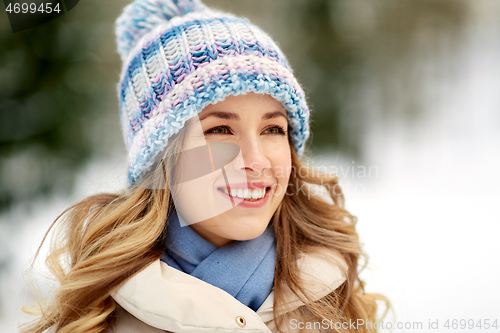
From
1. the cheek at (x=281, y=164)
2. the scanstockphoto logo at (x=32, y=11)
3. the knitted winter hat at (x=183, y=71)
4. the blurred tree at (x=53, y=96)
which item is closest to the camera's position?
the knitted winter hat at (x=183, y=71)

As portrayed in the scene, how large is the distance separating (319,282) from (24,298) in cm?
166

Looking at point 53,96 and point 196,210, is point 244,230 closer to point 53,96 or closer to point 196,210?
point 196,210

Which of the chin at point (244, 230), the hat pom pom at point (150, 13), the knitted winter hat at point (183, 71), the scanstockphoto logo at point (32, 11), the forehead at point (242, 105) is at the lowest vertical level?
the chin at point (244, 230)

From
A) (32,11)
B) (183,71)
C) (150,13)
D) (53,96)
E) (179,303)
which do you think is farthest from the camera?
(53,96)

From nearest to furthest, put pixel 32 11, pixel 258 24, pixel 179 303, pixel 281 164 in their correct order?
pixel 179 303 < pixel 281 164 < pixel 32 11 < pixel 258 24

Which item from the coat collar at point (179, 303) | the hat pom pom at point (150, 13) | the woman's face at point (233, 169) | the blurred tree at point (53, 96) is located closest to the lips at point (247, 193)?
the woman's face at point (233, 169)

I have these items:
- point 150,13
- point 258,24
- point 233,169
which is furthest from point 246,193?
point 258,24

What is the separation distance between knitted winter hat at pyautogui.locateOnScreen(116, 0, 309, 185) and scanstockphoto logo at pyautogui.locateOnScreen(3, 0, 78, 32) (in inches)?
29.6

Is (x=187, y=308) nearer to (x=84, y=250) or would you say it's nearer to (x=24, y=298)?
(x=84, y=250)

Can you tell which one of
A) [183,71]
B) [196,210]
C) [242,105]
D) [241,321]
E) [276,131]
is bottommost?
[241,321]

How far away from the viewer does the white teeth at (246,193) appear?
3.97 ft

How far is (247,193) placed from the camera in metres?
1.23

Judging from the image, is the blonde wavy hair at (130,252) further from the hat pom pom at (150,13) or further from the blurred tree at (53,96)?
the blurred tree at (53,96)

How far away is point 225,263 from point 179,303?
0.25 metres
